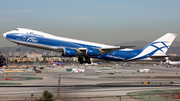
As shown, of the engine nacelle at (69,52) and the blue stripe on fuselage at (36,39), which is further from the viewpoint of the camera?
the engine nacelle at (69,52)

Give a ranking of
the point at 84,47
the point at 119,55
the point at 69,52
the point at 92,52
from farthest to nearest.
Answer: the point at 119,55, the point at 84,47, the point at 92,52, the point at 69,52

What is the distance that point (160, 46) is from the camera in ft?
201

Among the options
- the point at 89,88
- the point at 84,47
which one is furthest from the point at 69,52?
the point at 89,88

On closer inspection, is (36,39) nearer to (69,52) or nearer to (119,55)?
(69,52)

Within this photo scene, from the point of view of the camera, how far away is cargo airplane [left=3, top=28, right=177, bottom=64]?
47.2 m

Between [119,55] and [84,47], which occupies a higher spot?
[84,47]

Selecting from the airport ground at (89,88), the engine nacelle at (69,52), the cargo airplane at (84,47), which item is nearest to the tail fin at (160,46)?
the cargo airplane at (84,47)

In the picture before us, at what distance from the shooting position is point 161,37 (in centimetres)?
6275

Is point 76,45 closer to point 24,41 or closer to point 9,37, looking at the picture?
point 24,41

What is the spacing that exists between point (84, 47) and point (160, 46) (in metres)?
22.8

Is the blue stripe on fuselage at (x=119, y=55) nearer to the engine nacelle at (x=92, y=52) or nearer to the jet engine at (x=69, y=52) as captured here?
the engine nacelle at (x=92, y=52)

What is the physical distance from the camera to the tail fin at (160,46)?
60188mm

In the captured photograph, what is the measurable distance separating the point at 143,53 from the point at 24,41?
99.7ft

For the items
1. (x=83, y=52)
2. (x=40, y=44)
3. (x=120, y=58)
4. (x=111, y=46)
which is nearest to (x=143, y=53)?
(x=120, y=58)
